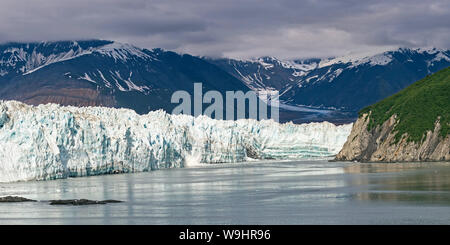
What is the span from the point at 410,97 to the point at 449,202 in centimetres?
8587

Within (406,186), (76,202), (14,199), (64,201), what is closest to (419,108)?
(406,186)

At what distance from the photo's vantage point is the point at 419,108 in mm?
132875

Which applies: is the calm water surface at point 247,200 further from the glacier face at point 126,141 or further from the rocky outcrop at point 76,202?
the glacier face at point 126,141

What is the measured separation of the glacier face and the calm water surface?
3.42 m

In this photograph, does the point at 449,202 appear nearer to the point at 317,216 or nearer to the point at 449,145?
the point at 317,216

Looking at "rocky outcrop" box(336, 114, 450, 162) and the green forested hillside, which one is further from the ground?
the green forested hillside

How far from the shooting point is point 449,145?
119562mm

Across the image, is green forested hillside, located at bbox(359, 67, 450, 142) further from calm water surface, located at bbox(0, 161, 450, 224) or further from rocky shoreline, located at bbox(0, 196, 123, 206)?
rocky shoreline, located at bbox(0, 196, 123, 206)

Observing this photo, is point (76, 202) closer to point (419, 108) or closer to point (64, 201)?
point (64, 201)

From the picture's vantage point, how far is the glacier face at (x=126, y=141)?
84738 mm

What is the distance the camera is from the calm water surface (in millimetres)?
50438

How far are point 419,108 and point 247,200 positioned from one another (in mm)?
76923

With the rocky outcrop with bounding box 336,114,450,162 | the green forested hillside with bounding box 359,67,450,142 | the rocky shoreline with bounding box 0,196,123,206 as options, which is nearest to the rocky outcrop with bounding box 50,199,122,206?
the rocky shoreline with bounding box 0,196,123,206
